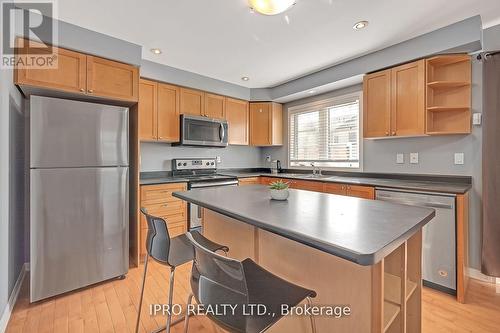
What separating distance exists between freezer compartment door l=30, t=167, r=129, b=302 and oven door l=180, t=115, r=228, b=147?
127cm

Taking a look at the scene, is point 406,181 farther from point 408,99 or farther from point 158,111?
point 158,111

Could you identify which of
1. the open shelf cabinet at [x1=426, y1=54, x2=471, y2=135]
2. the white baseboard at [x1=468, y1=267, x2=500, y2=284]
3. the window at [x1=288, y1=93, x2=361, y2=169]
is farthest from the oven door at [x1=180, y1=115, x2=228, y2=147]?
the white baseboard at [x1=468, y1=267, x2=500, y2=284]

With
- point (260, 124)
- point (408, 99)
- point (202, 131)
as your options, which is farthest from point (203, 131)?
point (408, 99)

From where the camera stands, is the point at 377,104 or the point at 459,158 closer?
the point at 459,158

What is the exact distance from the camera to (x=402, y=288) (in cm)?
116

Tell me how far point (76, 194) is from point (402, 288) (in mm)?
2576

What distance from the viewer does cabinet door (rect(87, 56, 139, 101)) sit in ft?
7.92

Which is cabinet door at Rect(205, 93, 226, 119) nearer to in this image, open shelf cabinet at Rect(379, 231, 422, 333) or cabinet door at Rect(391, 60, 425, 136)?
cabinet door at Rect(391, 60, 425, 136)

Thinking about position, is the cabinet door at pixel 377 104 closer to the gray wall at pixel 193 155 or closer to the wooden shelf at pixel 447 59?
the wooden shelf at pixel 447 59

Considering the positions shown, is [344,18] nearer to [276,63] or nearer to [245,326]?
[276,63]

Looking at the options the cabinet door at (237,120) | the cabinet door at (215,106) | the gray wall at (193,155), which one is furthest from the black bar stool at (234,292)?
the cabinet door at (237,120)

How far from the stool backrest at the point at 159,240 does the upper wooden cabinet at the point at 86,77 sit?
68.1 inches

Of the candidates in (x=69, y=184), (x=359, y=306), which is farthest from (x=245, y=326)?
(x=69, y=184)

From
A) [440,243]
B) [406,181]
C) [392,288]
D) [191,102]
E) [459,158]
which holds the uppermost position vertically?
[191,102]
